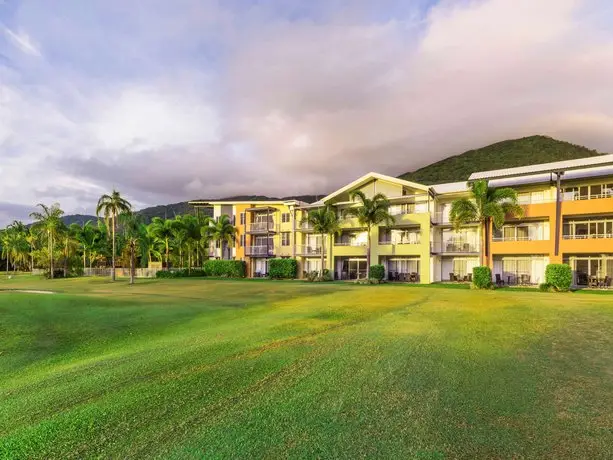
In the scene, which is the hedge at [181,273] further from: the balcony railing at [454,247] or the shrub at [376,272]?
the balcony railing at [454,247]

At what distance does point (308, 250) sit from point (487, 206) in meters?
24.1

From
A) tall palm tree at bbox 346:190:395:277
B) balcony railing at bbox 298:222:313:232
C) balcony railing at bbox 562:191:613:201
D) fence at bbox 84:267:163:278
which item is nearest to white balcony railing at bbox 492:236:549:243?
balcony railing at bbox 562:191:613:201

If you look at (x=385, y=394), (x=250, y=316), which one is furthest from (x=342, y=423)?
(x=250, y=316)

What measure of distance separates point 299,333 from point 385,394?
17.3 ft

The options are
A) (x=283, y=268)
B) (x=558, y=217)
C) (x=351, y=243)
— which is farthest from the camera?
(x=283, y=268)

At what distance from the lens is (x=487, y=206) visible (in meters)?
31.8

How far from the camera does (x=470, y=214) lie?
32781 millimetres

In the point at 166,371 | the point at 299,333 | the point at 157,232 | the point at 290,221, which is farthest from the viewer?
the point at 157,232

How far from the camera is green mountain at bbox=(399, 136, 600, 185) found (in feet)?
426

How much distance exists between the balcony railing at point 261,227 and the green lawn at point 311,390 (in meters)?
39.4

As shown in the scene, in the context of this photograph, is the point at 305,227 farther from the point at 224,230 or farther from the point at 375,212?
the point at 224,230

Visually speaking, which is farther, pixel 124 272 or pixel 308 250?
pixel 124 272

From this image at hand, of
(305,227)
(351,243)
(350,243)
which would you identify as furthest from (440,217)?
(305,227)

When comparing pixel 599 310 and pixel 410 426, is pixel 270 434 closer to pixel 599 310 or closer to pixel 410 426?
pixel 410 426
